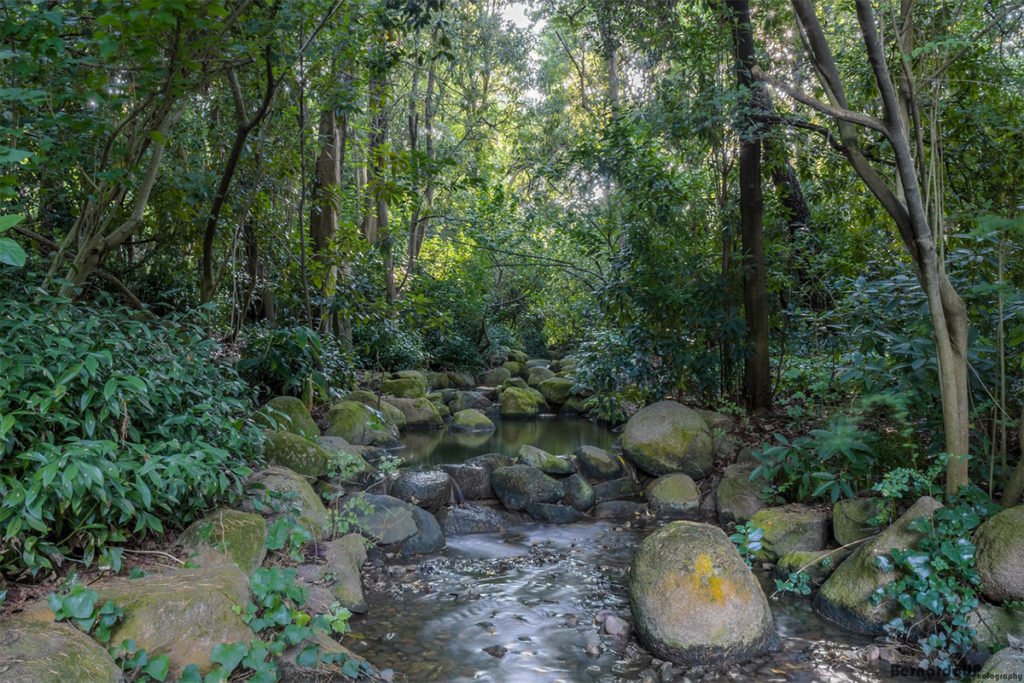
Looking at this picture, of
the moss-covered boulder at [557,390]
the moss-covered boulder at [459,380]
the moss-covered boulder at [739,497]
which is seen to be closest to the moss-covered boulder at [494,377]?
the moss-covered boulder at [459,380]

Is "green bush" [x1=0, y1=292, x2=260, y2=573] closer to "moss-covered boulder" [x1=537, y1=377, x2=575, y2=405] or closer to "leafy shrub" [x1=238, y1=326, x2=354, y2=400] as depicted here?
"leafy shrub" [x1=238, y1=326, x2=354, y2=400]

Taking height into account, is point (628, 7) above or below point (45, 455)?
above

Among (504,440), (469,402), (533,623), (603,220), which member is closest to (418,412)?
(504,440)

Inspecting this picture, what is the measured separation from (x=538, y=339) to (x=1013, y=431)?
1633 centimetres

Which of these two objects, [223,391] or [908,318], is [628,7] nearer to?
[908,318]

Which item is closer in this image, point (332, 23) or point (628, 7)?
point (332, 23)

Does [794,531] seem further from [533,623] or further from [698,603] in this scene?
[533,623]

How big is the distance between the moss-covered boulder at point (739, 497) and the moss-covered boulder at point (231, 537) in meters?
4.15

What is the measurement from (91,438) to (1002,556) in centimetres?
502

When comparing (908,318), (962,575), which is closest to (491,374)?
(908,318)

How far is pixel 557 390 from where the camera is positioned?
15.0 metres

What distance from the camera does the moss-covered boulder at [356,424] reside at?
357 inches

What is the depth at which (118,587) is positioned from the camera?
355cm

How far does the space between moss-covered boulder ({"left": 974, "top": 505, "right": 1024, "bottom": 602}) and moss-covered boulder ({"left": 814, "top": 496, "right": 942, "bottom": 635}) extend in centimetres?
36
